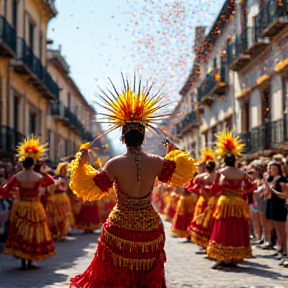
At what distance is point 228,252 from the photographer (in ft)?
31.7

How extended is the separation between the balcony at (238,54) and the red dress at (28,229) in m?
15.0

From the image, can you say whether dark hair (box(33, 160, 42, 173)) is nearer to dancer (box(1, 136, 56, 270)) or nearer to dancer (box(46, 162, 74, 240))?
dancer (box(1, 136, 56, 270))

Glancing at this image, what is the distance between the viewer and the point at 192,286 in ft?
26.1

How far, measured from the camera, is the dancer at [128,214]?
5.82 meters

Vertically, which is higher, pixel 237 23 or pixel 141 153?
pixel 237 23

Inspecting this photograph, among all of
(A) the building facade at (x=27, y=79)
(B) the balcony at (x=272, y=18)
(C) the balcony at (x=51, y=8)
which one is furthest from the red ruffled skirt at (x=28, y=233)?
(C) the balcony at (x=51, y=8)

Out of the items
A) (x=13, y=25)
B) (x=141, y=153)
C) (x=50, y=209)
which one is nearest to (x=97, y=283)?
(x=141, y=153)

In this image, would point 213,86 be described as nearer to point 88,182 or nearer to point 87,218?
point 87,218

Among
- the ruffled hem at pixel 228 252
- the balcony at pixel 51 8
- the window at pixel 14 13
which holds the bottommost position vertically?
the ruffled hem at pixel 228 252

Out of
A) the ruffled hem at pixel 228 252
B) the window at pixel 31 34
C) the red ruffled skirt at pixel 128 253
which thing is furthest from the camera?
the window at pixel 31 34

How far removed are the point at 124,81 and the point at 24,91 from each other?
19525mm

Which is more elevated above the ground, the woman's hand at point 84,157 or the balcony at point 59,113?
the balcony at point 59,113

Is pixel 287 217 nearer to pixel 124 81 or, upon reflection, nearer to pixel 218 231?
pixel 218 231

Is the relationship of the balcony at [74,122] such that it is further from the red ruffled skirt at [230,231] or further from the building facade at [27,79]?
the red ruffled skirt at [230,231]
